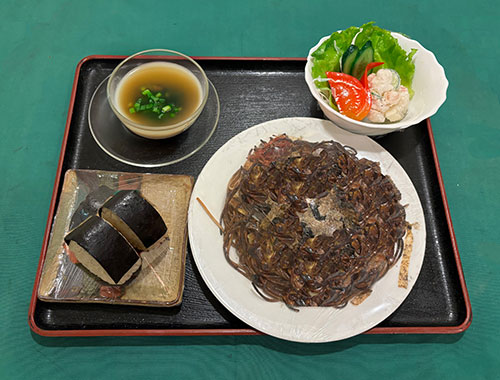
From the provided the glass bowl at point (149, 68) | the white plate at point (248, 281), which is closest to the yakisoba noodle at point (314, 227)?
the white plate at point (248, 281)

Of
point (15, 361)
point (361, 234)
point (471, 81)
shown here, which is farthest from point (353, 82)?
point (15, 361)

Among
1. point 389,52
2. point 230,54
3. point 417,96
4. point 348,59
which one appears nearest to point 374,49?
point 389,52

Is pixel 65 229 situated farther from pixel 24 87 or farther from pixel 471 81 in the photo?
pixel 471 81

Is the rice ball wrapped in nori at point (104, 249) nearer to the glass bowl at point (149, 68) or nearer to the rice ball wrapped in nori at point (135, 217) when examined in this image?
the rice ball wrapped in nori at point (135, 217)

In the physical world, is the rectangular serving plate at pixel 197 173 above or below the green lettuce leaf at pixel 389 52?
below

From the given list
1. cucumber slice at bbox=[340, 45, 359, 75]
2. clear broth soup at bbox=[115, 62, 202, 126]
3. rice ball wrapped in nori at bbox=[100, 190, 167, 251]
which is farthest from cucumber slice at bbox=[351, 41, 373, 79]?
rice ball wrapped in nori at bbox=[100, 190, 167, 251]

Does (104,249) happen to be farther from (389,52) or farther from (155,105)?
(389,52)
